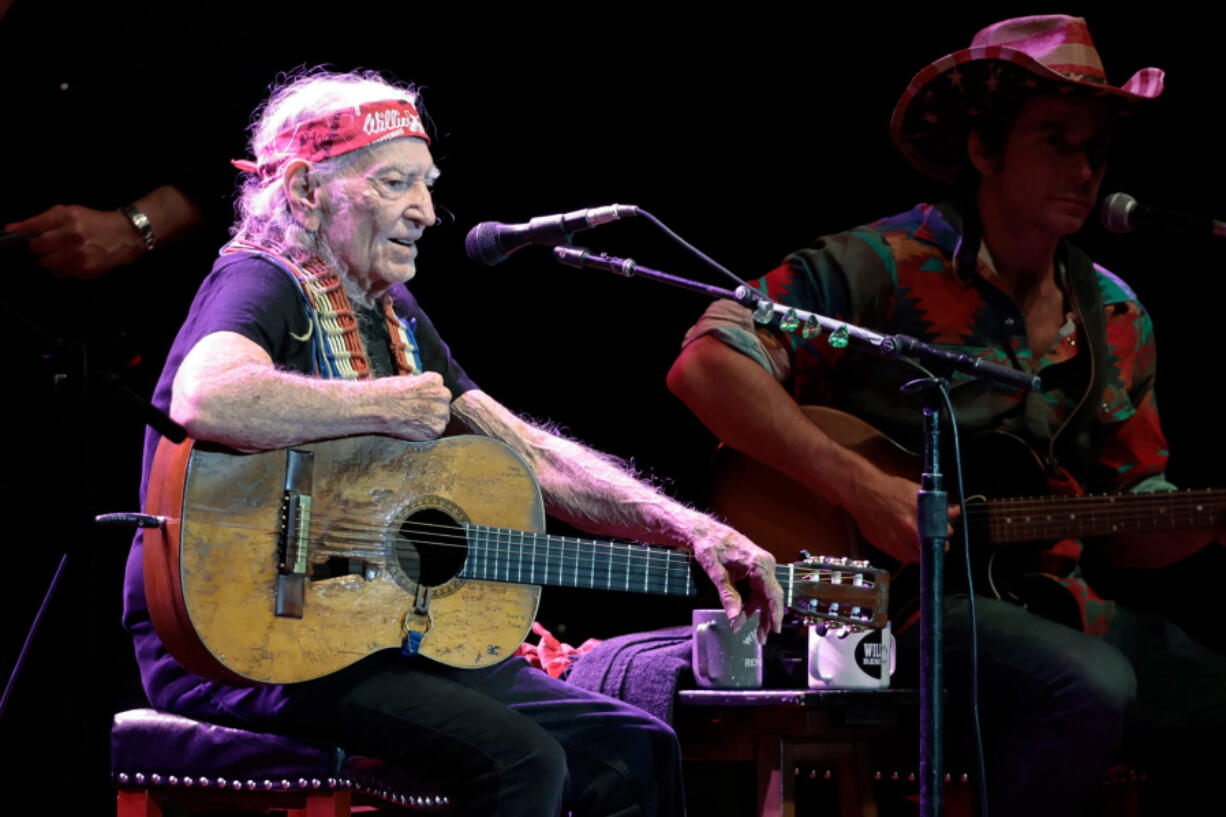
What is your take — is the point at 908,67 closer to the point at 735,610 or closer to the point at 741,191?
the point at 741,191

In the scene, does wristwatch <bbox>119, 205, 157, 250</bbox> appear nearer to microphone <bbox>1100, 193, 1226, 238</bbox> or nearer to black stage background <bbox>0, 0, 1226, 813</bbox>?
black stage background <bbox>0, 0, 1226, 813</bbox>

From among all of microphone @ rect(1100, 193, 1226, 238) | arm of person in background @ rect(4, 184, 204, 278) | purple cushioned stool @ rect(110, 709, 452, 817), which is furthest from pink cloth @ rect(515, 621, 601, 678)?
microphone @ rect(1100, 193, 1226, 238)

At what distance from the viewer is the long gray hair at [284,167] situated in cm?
276

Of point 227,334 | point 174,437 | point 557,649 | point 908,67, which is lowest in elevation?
point 557,649

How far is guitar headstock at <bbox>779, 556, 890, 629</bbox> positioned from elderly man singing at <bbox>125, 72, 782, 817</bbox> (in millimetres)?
148

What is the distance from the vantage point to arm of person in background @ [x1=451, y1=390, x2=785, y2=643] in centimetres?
276

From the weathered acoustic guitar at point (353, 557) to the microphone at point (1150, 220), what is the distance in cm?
125

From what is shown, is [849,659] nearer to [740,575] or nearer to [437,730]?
[740,575]

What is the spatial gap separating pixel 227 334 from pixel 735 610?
45.7 inches

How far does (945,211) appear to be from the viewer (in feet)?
12.7

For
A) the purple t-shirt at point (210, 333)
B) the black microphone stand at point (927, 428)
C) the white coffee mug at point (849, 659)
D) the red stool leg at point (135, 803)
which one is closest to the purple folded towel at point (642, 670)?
the white coffee mug at point (849, 659)

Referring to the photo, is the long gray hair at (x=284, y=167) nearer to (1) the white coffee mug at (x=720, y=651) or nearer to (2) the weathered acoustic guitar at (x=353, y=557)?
(2) the weathered acoustic guitar at (x=353, y=557)

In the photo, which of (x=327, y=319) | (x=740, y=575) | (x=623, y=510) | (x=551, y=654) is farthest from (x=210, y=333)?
(x=551, y=654)

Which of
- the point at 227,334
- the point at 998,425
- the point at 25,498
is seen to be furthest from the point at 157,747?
the point at 998,425
